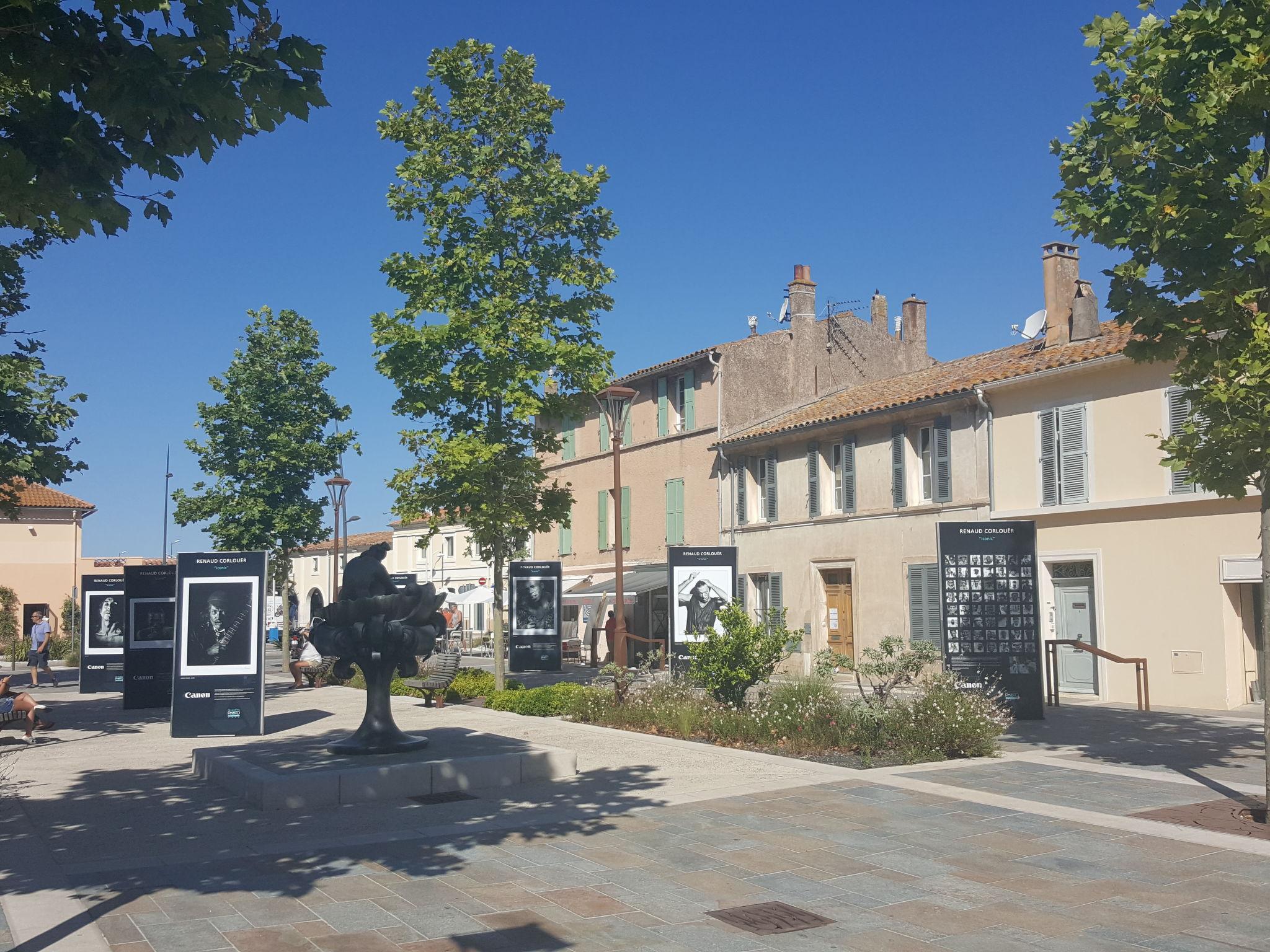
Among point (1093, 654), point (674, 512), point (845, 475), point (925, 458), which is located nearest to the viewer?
point (1093, 654)

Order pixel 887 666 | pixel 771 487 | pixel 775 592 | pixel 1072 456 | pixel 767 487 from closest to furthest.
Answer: pixel 887 666
pixel 1072 456
pixel 775 592
pixel 771 487
pixel 767 487

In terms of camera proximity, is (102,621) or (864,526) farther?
(864,526)

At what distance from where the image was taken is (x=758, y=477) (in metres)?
30.8

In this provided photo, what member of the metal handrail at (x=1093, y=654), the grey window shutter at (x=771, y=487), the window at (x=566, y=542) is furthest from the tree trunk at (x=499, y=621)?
the window at (x=566, y=542)

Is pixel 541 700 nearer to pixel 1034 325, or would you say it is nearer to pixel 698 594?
pixel 698 594

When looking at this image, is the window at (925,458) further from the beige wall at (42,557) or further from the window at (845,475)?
the beige wall at (42,557)

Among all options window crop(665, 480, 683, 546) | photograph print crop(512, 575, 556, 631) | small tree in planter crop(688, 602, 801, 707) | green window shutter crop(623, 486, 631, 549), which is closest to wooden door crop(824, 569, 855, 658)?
window crop(665, 480, 683, 546)

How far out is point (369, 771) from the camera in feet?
34.0

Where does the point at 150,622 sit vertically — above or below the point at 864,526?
below

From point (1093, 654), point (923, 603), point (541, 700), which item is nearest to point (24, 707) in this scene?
point (541, 700)

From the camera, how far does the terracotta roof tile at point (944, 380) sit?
21.8m

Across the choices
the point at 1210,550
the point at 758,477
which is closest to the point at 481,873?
the point at 1210,550

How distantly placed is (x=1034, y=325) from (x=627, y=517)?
14.3m

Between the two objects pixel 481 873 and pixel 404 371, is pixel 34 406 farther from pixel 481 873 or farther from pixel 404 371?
pixel 481 873
